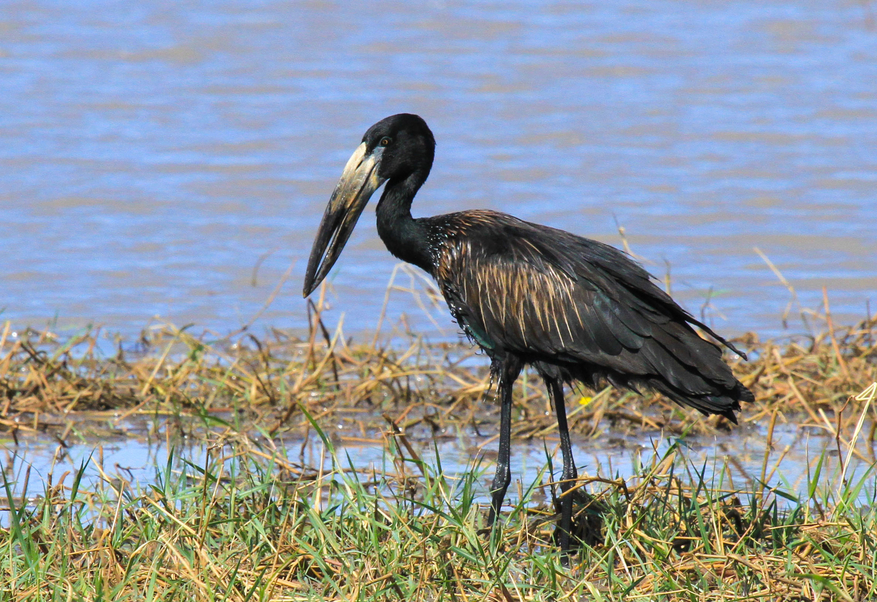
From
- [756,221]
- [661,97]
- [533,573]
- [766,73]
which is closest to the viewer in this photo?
[533,573]

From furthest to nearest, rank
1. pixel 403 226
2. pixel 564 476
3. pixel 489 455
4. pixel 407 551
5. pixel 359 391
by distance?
pixel 359 391 → pixel 489 455 → pixel 403 226 → pixel 564 476 → pixel 407 551

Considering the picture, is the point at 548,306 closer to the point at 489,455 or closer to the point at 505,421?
the point at 505,421

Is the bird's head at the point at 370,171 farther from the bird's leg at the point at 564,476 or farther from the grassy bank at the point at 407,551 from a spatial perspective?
the grassy bank at the point at 407,551

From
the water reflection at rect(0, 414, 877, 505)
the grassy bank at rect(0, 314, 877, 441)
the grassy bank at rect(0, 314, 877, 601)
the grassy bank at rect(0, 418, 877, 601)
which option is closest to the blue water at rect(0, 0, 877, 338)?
the grassy bank at rect(0, 314, 877, 441)

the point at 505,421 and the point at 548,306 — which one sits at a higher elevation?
the point at 548,306

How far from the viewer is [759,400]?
20.6 feet

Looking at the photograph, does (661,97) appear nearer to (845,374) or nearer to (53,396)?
(845,374)

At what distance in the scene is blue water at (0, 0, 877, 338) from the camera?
8.90 metres

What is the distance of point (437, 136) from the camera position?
1270cm

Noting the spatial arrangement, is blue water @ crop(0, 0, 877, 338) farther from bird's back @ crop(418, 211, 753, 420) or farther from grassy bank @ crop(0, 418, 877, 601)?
grassy bank @ crop(0, 418, 877, 601)

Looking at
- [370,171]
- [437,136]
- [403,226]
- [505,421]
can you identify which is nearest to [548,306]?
[505,421]

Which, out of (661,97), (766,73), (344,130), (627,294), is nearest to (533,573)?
(627,294)

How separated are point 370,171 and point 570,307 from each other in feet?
3.64

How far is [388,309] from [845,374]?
10.3 ft
